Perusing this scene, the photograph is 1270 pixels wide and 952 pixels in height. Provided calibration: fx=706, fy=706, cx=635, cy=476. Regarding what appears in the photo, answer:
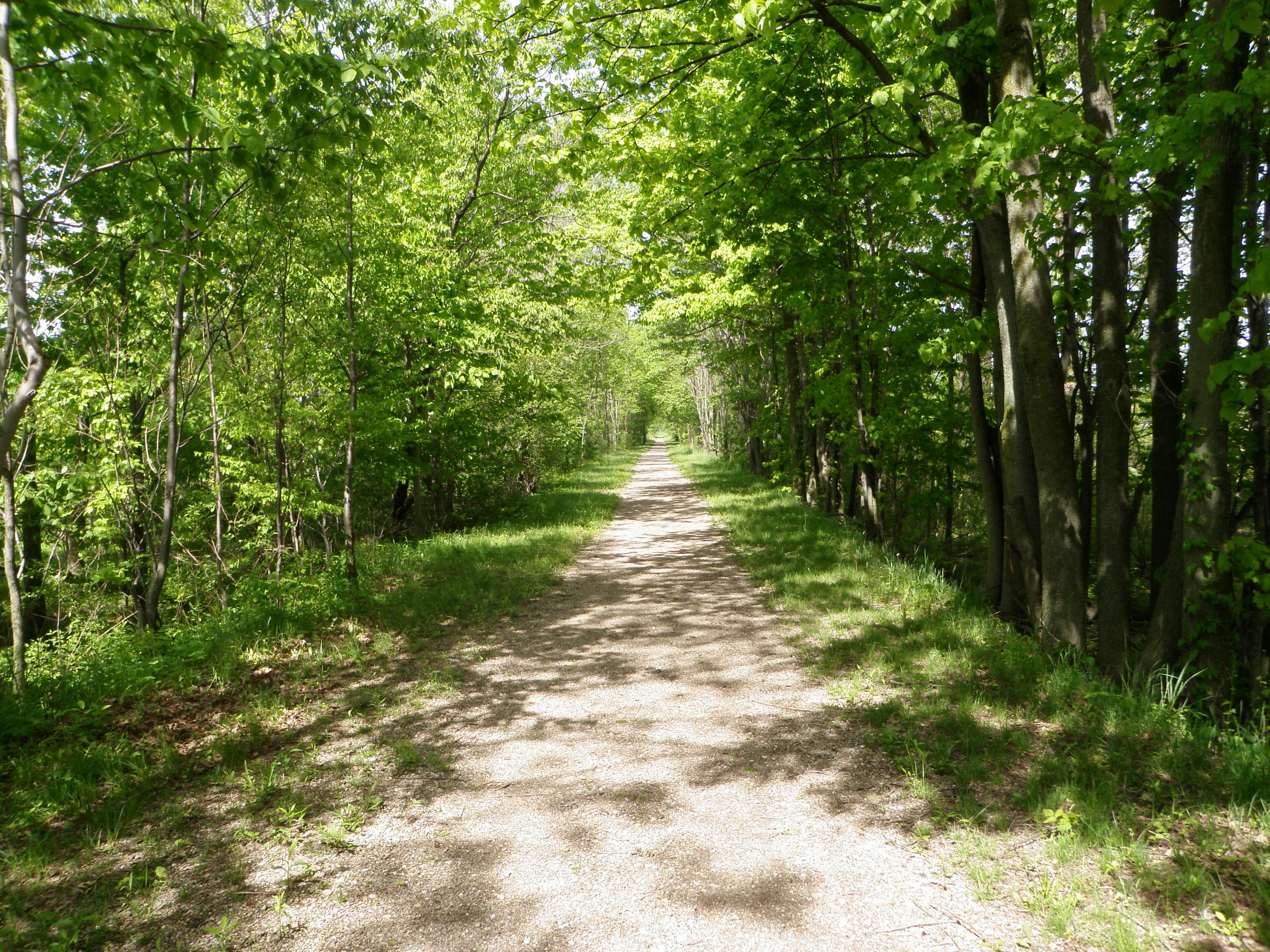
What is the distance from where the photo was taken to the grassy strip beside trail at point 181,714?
322cm

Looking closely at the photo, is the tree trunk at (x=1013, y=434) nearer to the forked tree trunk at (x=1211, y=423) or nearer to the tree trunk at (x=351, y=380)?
the forked tree trunk at (x=1211, y=423)

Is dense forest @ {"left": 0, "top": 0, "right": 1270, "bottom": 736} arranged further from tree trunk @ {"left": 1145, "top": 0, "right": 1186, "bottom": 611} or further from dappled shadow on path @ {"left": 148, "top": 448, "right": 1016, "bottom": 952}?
dappled shadow on path @ {"left": 148, "top": 448, "right": 1016, "bottom": 952}

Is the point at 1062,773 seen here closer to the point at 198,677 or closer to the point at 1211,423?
the point at 1211,423

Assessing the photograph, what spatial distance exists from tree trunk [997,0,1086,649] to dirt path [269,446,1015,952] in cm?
238

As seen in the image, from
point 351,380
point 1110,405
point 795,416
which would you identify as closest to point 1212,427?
point 1110,405

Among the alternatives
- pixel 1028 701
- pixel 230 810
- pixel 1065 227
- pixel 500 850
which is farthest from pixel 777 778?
pixel 1065 227

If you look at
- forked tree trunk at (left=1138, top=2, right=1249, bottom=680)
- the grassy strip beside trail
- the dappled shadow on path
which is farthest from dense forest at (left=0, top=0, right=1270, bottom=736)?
the dappled shadow on path

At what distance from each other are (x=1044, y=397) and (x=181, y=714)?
7.16 m

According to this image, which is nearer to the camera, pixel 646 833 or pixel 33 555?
pixel 646 833

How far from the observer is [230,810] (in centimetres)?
380

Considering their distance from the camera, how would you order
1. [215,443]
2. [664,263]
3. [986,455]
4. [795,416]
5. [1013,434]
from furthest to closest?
[795,416] → [664,263] → [215,443] → [986,455] → [1013,434]

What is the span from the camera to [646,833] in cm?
348

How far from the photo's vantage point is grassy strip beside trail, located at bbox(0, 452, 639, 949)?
322 cm

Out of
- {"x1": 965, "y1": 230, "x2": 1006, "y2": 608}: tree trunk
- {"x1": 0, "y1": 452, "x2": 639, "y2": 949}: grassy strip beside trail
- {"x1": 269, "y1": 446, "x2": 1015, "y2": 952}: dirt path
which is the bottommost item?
{"x1": 269, "y1": 446, "x2": 1015, "y2": 952}: dirt path
